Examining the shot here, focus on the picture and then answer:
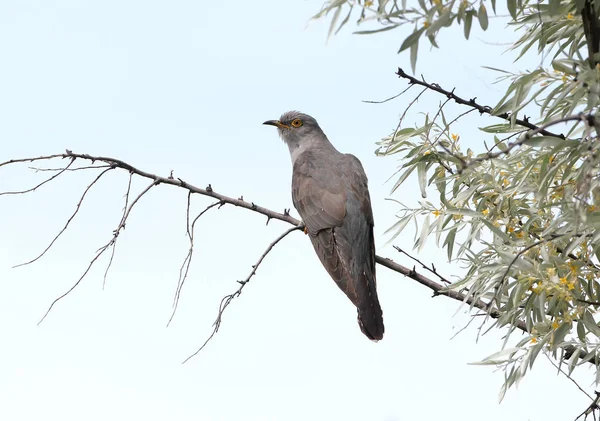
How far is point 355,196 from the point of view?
608 centimetres

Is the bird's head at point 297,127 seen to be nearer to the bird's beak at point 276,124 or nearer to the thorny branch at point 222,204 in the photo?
the bird's beak at point 276,124

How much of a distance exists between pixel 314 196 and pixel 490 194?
244 cm

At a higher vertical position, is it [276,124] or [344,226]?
[276,124]

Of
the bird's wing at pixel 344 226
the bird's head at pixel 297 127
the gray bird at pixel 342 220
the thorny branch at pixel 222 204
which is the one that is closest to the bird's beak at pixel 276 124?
the bird's head at pixel 297 127

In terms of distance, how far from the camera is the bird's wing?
5.43 metres

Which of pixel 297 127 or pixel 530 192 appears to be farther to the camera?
pixel 297 127

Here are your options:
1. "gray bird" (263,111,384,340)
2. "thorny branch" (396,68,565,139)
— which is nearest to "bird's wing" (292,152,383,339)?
"gray bird" (263,111,384,340)

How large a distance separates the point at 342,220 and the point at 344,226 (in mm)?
51

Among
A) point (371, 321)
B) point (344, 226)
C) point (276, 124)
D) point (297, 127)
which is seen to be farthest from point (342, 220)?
point (276, 124)

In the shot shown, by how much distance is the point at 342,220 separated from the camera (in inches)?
230

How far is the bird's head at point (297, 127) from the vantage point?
754cm

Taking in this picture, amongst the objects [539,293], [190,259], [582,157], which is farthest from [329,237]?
[582,157]

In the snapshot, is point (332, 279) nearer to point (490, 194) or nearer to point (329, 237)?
point (329, 237)

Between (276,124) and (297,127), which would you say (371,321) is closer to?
(297,127)
